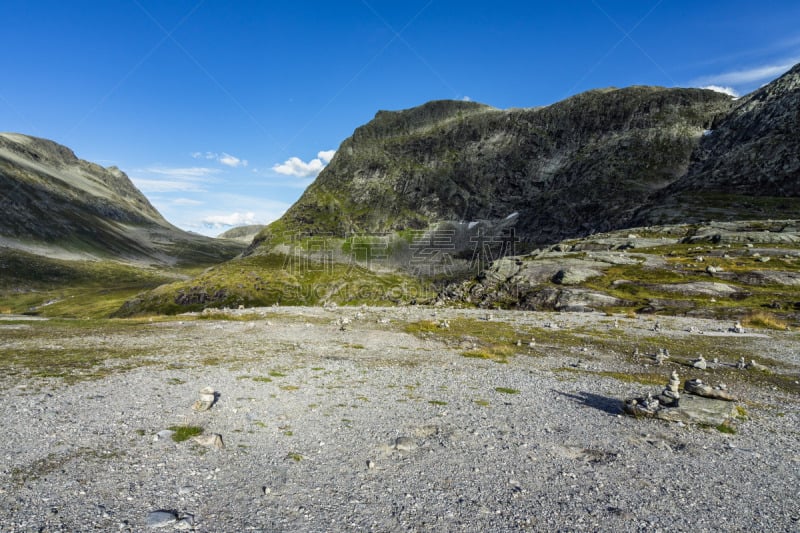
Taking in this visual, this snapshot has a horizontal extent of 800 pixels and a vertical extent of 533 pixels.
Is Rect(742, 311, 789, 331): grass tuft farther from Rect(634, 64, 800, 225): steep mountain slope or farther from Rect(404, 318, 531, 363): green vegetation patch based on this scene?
Rect(634, 64, 800, 225): steep mountain slope

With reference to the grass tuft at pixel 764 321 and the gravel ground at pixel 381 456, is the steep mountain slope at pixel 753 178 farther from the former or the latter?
the gravel ground at pixel 381 456

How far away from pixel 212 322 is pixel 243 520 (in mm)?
36492

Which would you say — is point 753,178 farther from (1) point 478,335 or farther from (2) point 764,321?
(1) point 478,335

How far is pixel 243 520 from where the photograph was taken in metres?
8.27

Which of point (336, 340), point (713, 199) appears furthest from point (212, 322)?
point (713, 199)

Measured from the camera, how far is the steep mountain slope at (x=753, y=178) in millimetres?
130500

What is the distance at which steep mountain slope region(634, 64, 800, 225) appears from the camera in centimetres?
13050

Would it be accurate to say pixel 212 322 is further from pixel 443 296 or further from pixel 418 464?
pixel 443 296

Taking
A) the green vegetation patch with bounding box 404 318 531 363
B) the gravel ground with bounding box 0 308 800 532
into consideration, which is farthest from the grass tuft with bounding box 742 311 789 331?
the green vegetation patch with bounding box 404 318 531 363

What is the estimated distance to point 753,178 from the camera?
15688 cm

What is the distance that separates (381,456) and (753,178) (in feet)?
707

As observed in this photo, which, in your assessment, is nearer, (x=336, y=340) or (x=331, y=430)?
(x=331, y=430)

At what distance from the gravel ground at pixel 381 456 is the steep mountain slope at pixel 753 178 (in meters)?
144

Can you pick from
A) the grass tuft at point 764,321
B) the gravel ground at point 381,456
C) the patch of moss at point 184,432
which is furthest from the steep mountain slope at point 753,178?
the patch of moss at point 184,432
